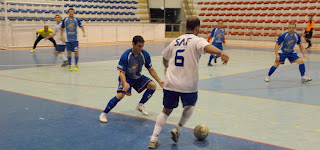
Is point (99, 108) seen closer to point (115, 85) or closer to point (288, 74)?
point (115, 85)

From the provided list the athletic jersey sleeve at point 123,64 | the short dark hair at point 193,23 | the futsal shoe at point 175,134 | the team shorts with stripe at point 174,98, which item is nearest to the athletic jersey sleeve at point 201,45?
the short dark hair at point 193,23

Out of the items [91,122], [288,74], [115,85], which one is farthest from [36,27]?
[91,122]

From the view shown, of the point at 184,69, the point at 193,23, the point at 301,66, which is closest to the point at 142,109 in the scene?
the point at 184,69

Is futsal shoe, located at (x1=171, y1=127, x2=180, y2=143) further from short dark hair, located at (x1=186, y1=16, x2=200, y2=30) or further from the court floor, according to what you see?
short dark hair, located at (x1=186, y1=16, x2=200, y2=30)

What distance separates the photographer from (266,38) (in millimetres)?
26375

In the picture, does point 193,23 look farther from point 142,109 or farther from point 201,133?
point 142,109

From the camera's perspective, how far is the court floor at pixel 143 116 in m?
4.66

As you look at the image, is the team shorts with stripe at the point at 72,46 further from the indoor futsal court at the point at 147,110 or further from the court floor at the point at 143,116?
the court floor at the point at 143,116

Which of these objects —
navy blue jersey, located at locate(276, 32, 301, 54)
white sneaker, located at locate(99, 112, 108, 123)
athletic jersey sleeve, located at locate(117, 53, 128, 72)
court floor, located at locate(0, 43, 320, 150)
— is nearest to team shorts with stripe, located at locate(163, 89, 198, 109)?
court floor, located at locate(0, 43, 320, 150)

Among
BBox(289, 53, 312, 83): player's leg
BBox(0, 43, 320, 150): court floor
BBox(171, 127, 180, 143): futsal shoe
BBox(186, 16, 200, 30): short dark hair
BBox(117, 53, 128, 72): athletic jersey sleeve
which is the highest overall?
BBox(186, 16, 200, 30): short dark hair

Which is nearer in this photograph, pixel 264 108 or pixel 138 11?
pixel 264 108

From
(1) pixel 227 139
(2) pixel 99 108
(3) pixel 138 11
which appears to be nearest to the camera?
(1) pixel 227 139

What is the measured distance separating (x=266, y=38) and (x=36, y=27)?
1703 cm

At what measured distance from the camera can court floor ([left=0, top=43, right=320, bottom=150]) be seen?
15.3 feet
